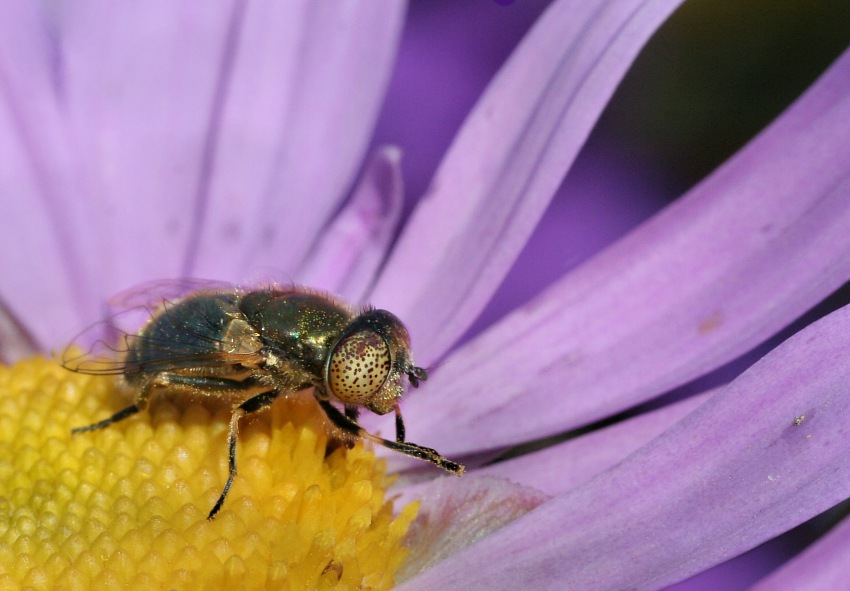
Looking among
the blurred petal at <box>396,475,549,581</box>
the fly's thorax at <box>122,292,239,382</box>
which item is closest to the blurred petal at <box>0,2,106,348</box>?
the fly's thorax at <box>122,292,239,382</box>

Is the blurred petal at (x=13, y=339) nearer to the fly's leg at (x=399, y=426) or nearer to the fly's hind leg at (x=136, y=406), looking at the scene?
the fly's hind leg at (x=136, y=406)

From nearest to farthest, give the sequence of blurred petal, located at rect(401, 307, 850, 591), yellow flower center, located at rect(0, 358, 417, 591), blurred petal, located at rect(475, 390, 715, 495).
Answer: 1. blurred petal, located at rect(401, 307, 850, 591)
2. yellow flower center, located at rect(0, 358, 417, 591)
3. blurred petal, located at rect(475, 390, 715, 495)

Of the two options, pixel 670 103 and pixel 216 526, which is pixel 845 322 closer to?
pixel 216 526

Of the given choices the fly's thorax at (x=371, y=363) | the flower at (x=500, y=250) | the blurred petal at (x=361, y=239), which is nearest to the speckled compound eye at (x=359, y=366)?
the fly's thorax at (x=371, y=363)

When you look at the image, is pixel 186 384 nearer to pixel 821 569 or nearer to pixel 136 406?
pixel 136 406

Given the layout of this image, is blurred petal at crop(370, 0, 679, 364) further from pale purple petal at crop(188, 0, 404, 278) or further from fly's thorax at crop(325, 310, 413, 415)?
fly's thorax at crop(325, 310, 413, 415)

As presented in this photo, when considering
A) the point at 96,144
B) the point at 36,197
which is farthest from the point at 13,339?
Result: the point at 96,144

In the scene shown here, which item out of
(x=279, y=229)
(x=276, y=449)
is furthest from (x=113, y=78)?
(x=276, y=449)
